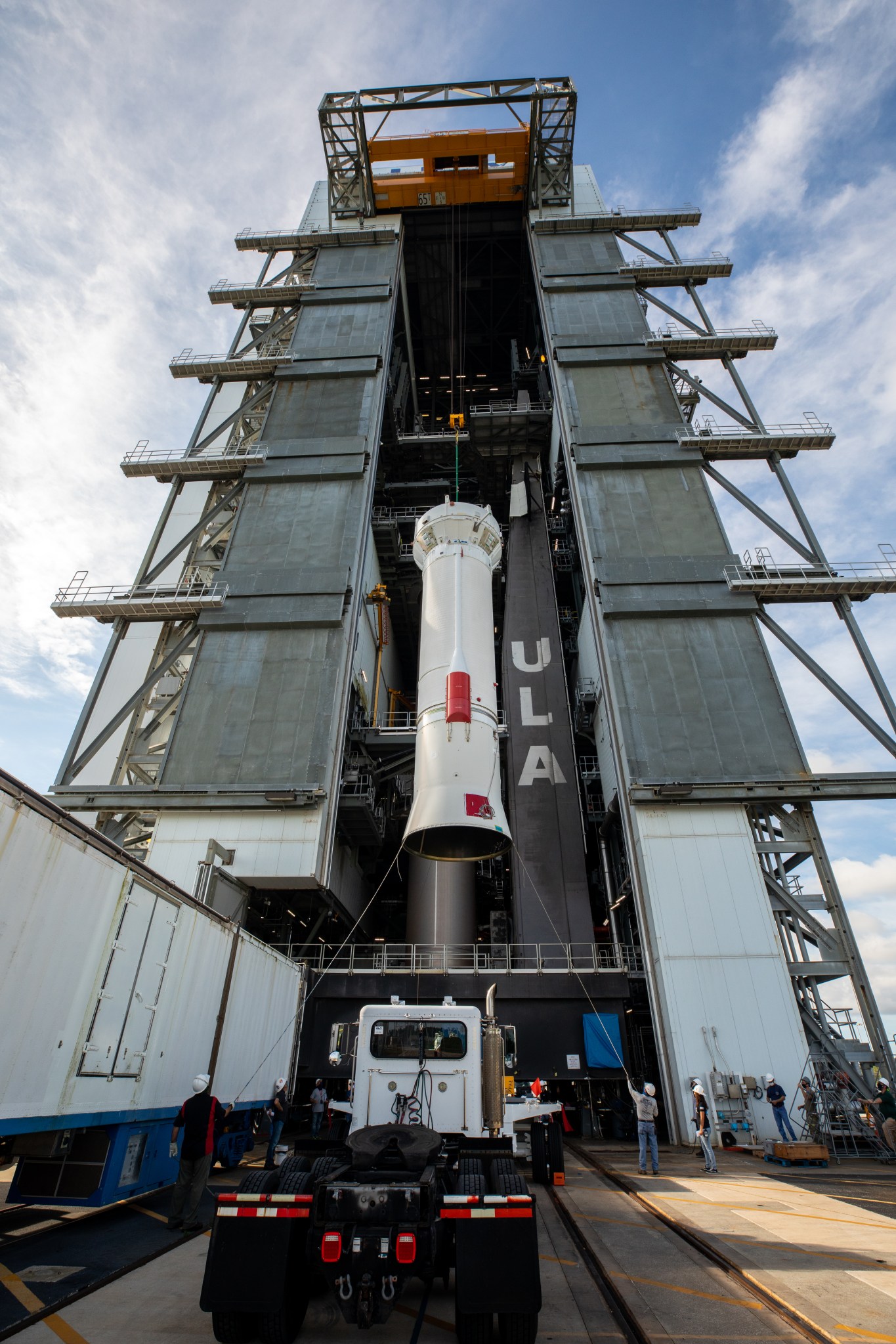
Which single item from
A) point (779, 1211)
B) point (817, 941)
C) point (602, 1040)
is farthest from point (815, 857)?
point (779, 1211)

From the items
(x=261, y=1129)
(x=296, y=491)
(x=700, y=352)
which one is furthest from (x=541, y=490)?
(x=261, y=1129)

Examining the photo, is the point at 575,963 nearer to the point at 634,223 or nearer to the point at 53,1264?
the point at 53,1264

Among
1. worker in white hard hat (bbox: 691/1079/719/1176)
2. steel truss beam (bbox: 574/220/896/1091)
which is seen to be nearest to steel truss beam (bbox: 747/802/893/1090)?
steel truss beam (bbox: 574/220/896/1091)

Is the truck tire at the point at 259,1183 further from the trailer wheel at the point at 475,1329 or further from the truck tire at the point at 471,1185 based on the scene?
the trailer wheel at the point at 475,1329

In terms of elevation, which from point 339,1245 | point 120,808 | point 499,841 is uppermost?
point 120,808

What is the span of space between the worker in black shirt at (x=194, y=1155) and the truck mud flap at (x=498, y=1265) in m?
4.23

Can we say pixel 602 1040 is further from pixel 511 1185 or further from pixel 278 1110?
pixel 511 1185

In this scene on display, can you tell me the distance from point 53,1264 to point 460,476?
3675 cm

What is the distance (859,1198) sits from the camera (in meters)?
10.1

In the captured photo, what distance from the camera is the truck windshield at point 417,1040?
28.2ft

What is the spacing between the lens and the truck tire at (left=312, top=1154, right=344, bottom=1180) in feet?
19.8

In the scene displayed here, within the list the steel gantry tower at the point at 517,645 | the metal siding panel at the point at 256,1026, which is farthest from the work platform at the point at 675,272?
the metal siding panel at the point at 256,1026

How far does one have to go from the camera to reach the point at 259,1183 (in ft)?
Result: 18.5

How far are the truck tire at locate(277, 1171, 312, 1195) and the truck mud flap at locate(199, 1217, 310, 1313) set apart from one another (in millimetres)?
250
